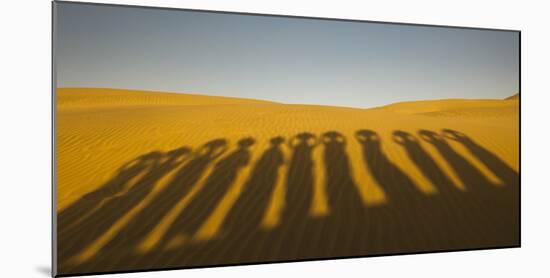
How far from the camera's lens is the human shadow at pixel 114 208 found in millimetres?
6301

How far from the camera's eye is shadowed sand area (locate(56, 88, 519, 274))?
6.48m

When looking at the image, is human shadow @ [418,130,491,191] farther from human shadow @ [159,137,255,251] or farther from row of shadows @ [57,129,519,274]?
human shadow @ [159,137,255,251]

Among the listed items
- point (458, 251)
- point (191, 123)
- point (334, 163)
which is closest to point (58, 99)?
point (191, 123)

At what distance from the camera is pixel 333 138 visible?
7625 millimetres

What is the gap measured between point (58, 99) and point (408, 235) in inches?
169

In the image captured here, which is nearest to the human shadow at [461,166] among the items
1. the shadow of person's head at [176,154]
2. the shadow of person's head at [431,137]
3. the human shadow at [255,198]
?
the shadow of person's head at [431,137]

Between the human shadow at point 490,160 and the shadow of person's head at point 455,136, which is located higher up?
the shadow of person's head at point 455,136

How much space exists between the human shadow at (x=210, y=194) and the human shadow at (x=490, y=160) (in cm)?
269

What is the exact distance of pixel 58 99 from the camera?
20.4 ft

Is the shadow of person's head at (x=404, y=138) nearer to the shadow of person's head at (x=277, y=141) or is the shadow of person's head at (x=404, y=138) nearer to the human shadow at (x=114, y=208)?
the shadow of person's head at (x=277, y=141)

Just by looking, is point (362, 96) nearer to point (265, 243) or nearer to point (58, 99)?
point (265, 243)

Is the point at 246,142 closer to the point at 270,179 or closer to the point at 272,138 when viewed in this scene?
the point at 272,138

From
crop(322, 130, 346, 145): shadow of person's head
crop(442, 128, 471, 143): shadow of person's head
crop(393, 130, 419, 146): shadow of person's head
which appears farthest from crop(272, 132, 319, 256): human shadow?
crop(442, 128, 471, 143): shadow of person's head

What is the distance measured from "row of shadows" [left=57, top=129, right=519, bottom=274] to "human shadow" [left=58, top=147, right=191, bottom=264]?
0.01m
